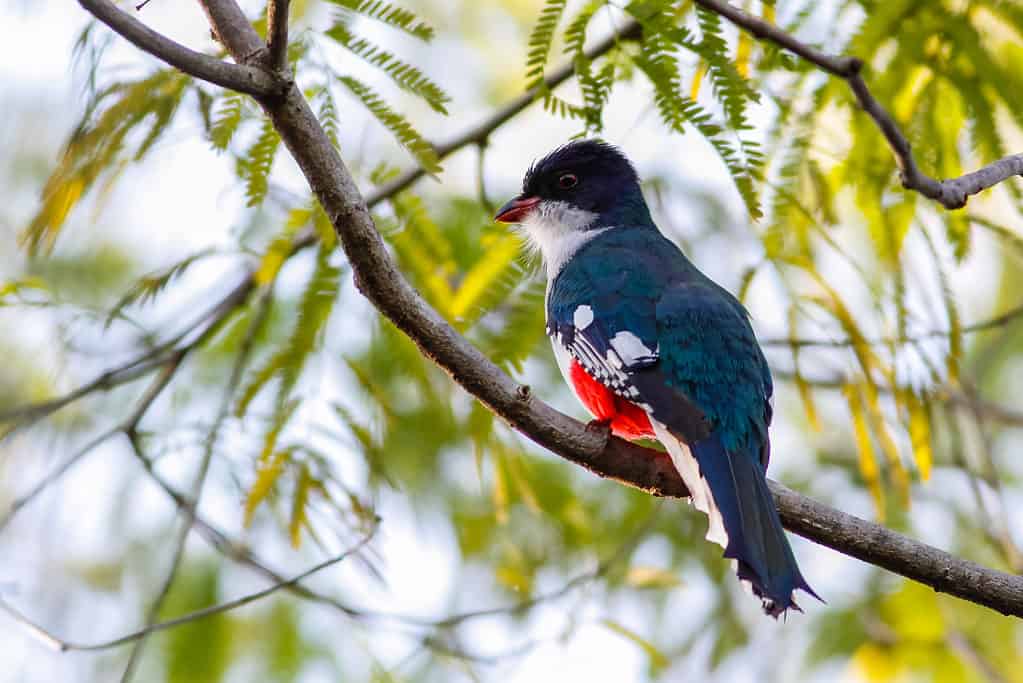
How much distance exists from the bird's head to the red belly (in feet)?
3.44

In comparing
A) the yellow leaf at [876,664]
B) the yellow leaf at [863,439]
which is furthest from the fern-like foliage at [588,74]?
the yellow leaf at [876,664]

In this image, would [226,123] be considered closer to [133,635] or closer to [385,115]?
[385,115]

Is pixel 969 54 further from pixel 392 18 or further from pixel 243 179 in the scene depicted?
pixel 243 179

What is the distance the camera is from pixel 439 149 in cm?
494

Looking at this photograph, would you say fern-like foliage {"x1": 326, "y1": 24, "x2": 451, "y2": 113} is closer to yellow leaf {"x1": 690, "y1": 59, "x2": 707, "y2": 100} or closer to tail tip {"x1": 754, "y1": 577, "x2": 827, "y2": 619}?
yellow leaf {"x1": 690, "y1": 59, "x2": 707, "y2": 100}

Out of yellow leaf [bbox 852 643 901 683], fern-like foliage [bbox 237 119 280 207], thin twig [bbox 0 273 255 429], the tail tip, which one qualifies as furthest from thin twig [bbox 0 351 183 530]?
yellow leaf [bbox 852 643 901 683]

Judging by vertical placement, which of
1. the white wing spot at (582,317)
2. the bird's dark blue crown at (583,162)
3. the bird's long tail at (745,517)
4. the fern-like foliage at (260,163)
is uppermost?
the bird's dark blue crown at (583,162)

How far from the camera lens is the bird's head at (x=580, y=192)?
502 cm

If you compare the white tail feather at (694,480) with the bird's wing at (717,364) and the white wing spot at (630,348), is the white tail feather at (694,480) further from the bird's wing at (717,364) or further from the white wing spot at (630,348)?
the white wing spot at (630,348)

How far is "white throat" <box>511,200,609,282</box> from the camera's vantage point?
4.87 m

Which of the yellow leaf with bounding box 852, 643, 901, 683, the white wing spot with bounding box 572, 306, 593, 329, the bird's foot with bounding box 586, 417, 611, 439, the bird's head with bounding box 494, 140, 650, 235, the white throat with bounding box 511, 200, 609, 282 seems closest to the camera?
the bird's foot with bounding box 586, 417, 611, 439

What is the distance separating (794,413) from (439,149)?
3.87 meters

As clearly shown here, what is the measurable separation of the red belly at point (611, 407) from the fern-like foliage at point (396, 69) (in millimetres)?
989

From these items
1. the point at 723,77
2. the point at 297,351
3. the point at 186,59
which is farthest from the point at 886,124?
the point at 297,351
